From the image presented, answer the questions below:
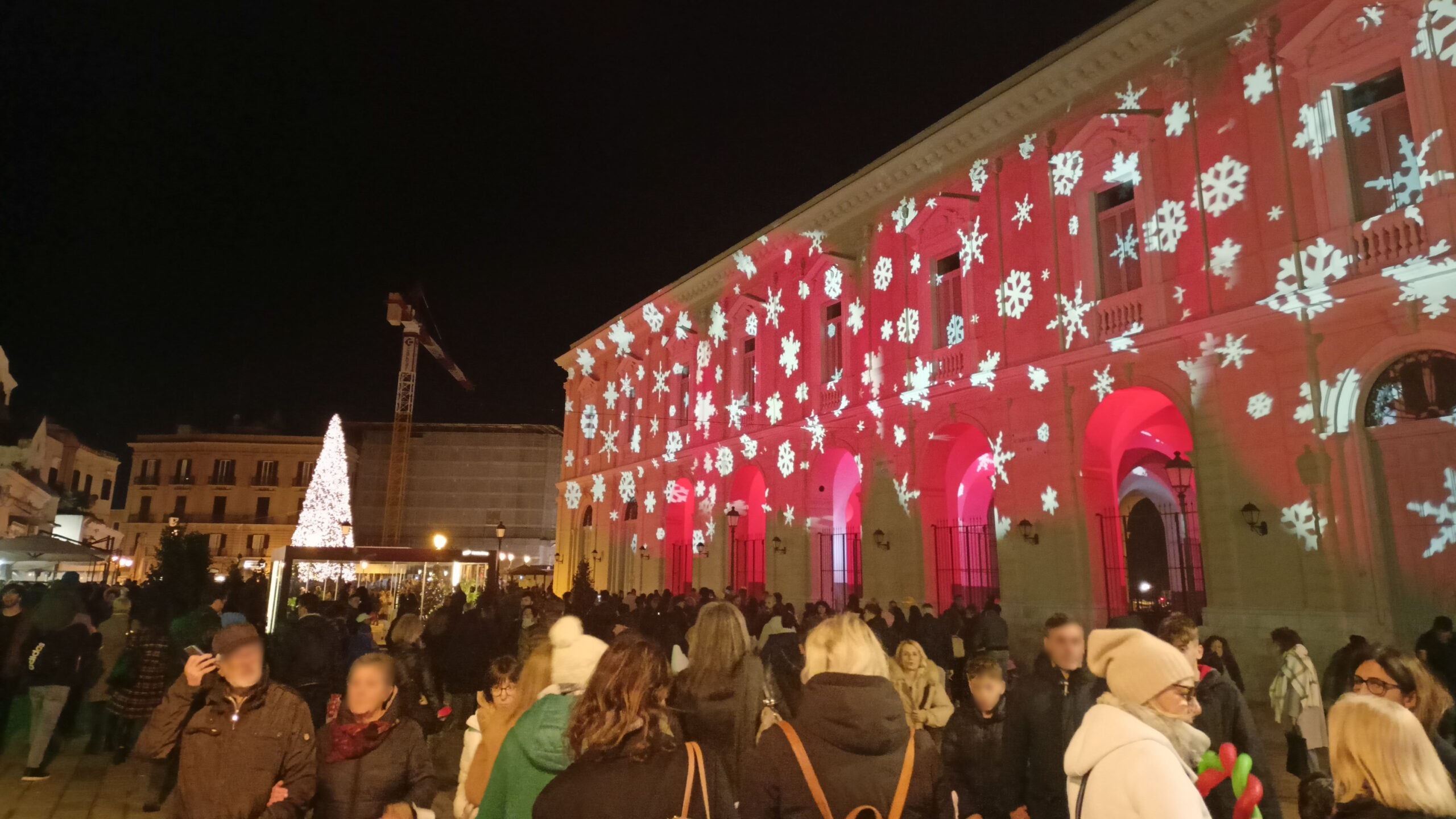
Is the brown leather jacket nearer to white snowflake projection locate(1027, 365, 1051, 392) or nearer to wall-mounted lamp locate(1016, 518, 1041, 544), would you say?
wall-mounted lamp locate(1016, 518, 1041, 544)

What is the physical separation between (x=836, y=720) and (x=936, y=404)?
14.9 meters

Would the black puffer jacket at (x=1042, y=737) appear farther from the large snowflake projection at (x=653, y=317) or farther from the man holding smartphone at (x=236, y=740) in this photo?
the large snowflake projection at (x=653, y=317)

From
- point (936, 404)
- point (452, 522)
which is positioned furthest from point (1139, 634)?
point (452, 522)

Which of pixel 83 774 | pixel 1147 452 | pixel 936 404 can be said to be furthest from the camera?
pixel 1147 452

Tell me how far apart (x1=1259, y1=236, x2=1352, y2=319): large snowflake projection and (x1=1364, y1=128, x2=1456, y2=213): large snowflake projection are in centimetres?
83

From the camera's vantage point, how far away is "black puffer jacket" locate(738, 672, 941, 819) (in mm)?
2641

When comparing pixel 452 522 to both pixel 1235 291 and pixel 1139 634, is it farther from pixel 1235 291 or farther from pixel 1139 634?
pixel 1139 634

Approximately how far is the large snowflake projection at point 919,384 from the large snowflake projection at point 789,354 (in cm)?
454

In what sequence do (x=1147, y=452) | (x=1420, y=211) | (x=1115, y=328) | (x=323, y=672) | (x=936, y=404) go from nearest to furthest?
(x=323, y=672) < (x=1420, y=211) < (x=1115, y=328) < (x=936, y=404) < (x=1147, y=452)

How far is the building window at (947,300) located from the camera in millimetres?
17109

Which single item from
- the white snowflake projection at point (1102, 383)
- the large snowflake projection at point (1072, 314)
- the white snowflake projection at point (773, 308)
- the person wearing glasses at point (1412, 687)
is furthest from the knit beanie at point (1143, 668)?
the white snowflake projection at point (773, 308)

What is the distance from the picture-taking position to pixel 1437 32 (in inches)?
401

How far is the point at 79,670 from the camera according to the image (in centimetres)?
782

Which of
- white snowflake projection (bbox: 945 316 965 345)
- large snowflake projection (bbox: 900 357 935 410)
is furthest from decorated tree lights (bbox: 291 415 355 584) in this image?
white snowflake projection (bbox: 945 316 965 345)
